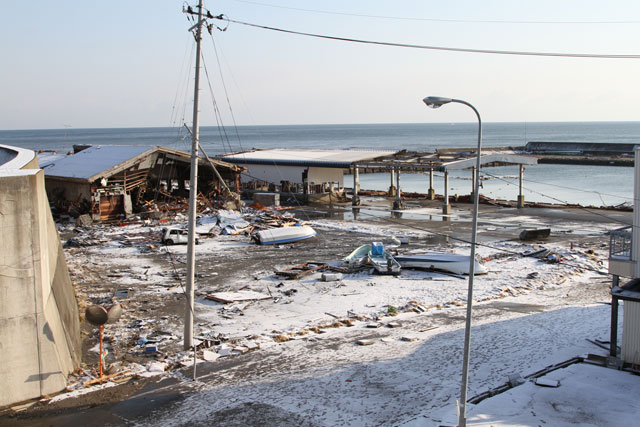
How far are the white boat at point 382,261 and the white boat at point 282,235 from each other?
7387 millimetres

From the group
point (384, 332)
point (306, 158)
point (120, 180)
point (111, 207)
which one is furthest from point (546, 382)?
point (306, 158)

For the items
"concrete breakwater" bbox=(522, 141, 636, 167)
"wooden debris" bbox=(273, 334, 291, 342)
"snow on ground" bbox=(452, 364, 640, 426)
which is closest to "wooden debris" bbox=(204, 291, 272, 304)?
"wooden debris" bbox=(273, 334, 291, 342)

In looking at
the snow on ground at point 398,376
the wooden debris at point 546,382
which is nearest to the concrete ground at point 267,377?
the snow on ground at point 398,376

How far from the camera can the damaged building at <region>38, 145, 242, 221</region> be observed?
4291 centimetres

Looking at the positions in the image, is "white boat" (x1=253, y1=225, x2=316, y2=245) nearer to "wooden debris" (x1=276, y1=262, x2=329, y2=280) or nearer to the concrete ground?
the concrete ground

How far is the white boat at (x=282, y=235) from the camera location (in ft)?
117

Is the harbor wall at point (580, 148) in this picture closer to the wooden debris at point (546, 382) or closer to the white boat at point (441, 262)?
the white boat at point (441, 262)

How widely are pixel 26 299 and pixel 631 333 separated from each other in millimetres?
15874

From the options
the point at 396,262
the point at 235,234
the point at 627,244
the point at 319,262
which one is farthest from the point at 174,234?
the point at 627,244

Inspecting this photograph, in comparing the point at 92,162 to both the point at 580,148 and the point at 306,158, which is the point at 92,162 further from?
the point at 580,148

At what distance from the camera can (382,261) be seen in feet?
94.6

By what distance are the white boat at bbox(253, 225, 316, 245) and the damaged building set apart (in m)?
6.47

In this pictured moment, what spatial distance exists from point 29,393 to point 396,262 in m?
18.2

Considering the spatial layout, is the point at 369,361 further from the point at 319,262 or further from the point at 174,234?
the point at 174,234
